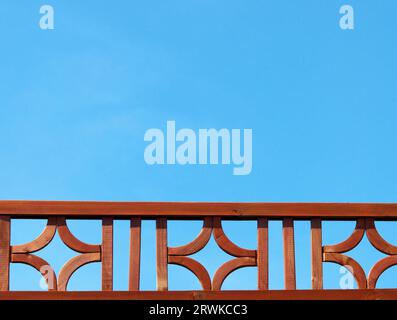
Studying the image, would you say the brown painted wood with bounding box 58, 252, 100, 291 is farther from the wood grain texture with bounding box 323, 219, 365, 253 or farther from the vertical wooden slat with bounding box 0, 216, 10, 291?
the wood grain texture with bounding box 323, 219, 365, 253

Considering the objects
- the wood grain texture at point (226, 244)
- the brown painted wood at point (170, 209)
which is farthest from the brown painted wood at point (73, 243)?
the wood grain texture at point (226, 244)

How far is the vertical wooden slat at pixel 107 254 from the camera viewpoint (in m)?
7.12

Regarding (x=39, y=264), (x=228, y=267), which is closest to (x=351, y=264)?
(x=228, y=267)

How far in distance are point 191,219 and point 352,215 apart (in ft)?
4.50

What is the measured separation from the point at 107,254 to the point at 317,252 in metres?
1.77

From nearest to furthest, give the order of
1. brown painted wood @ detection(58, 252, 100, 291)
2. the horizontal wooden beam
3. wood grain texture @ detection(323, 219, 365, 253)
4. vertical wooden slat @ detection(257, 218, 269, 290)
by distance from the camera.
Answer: the horizontal wooden beam < brown painted wood @ detection(58, 252, 100, 291) < vertical wooden slat @ detection(257, 218, 269, 290) < wood grain texture @ detection(323, 219, 365, 253)

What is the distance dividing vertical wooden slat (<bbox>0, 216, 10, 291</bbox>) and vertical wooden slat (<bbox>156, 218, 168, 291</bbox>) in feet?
4.06

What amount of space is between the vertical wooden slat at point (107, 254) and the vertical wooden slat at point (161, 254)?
386 mm

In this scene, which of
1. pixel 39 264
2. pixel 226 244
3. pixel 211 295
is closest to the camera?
pixel 211 295

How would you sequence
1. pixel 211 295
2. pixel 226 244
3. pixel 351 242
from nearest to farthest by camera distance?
pixel 211 295 → pixel 226 244 → pixel 351 242

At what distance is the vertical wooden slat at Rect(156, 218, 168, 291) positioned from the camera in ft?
23.5

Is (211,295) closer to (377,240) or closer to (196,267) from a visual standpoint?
(196,267)

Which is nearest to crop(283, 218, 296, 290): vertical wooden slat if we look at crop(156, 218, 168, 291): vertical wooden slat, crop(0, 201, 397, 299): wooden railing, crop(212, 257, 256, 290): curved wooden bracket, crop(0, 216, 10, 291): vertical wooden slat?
crop(0, 201, 397, 299): wooden railing

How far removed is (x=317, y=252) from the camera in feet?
24.2
